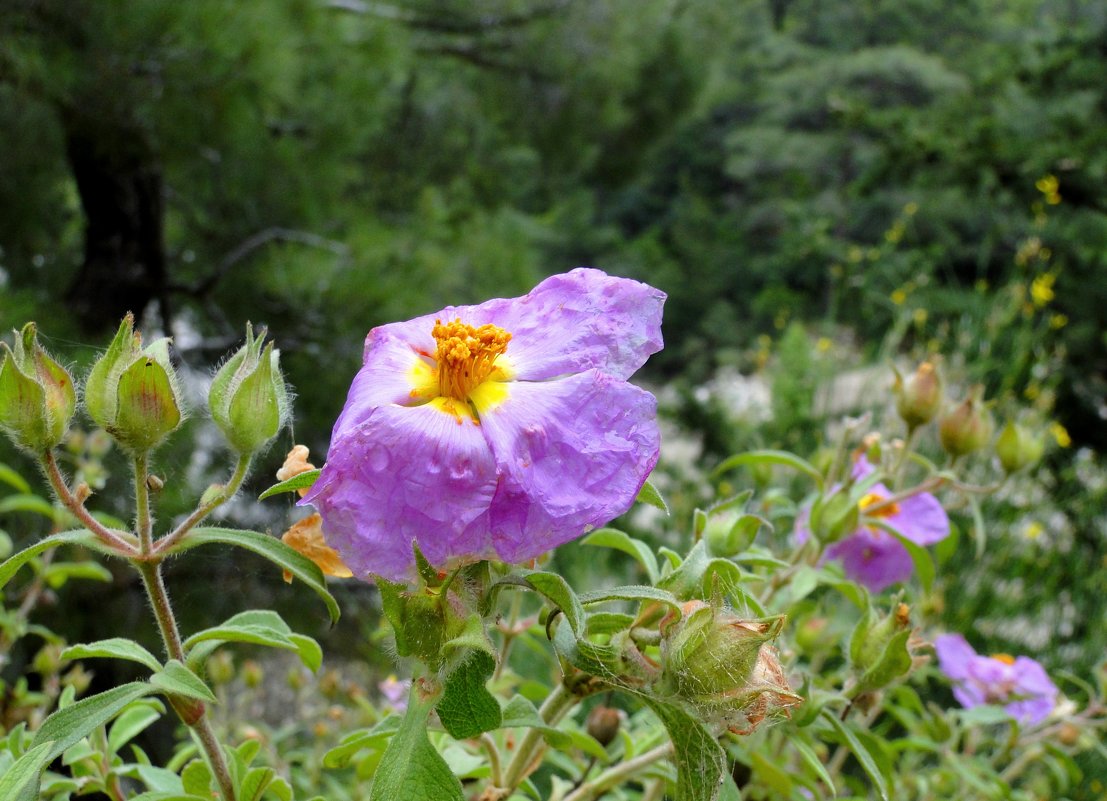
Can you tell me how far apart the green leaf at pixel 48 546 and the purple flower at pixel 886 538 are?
55 cm

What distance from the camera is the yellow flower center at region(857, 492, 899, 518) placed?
0.72 meters

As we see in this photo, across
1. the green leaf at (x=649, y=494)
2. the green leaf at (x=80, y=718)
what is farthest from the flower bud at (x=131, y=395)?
the green leaf at (x=649, y=494)

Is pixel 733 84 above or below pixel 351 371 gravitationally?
below

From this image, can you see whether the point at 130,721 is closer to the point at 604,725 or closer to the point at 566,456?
the point at 604,725

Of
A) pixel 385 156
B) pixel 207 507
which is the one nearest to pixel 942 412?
pixel 207 507

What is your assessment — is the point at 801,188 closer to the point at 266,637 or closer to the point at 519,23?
the point at 519,23

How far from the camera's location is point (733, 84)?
31.8 ft

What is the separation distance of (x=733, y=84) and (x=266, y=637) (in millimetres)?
10069

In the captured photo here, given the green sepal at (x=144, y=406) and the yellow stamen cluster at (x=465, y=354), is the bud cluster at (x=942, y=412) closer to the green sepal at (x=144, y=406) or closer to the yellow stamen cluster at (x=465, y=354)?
the yellow stamen cluster at (x=465, y=354)

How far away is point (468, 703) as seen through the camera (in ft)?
1.23

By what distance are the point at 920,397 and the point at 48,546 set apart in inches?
26.0

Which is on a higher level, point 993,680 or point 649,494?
point 649,494

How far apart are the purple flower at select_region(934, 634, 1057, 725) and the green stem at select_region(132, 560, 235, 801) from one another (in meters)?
0.72

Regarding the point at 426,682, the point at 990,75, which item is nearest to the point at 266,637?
the point at 426,682
